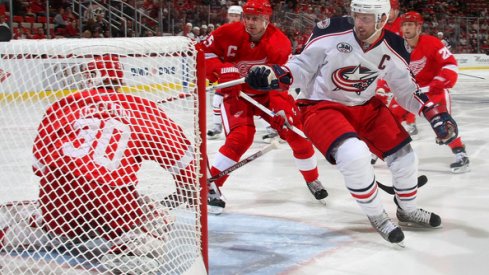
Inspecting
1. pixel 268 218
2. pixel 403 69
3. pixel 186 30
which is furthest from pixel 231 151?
pixel 186 30

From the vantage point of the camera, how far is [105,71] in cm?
205

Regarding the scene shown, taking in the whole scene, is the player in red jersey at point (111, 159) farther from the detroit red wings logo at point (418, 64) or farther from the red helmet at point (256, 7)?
the detroit red wings logo at point (418, 64)

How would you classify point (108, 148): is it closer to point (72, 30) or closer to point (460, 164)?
point (460, 164)

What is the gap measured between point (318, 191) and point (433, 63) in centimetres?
154

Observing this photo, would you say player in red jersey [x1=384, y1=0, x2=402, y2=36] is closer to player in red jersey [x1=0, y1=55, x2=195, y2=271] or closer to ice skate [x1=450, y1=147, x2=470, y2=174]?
ice skate [x1=450, y1=147, x2=470, y2=174]

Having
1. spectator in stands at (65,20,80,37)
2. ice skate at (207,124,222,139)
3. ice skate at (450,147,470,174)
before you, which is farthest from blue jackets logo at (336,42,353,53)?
spectator in stands at (65,20,80,37)

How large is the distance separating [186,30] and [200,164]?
7.93m

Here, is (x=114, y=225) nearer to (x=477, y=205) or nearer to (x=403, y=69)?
(x=403, y=69)

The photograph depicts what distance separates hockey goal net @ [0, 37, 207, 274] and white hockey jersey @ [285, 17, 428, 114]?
0.68 meters

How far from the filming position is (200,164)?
6.94 feet

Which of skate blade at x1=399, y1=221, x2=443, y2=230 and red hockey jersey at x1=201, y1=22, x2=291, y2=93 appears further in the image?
red hockey jersey at x1=201, y1=22, x2=291, y2=93

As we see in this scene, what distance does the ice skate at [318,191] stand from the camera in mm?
3447

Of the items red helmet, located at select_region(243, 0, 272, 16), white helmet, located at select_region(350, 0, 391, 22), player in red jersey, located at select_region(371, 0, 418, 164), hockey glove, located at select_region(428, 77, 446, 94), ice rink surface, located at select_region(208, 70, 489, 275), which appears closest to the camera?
ice rink surface, located at select_region(208, 70, 489, 275)

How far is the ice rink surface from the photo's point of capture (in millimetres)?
2447
